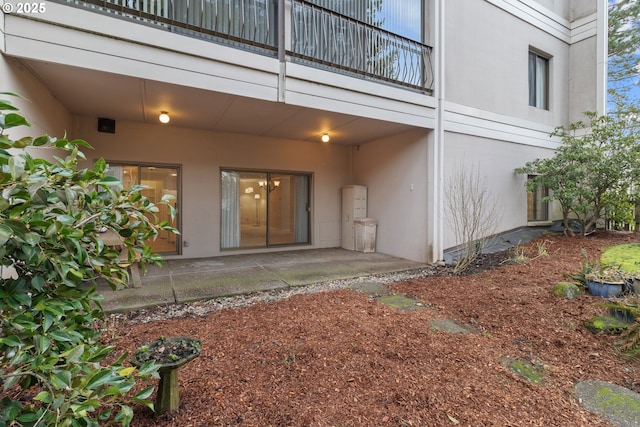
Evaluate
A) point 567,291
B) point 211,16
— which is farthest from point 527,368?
point 211,16

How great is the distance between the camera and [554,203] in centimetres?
873

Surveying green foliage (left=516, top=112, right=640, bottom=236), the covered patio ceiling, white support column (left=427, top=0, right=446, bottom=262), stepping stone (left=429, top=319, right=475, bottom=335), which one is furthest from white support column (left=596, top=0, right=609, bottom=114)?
stepping stone (left=429, top=319, right=475, bottom=335)

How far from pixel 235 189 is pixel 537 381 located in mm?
6437

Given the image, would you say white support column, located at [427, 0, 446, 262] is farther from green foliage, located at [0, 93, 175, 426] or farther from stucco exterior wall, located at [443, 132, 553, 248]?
green foliage, located at [0, 93, 175, 426]

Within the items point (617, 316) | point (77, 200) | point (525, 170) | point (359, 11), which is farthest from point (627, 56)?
point (77, 200)

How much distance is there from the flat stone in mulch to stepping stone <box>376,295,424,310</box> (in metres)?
1.73

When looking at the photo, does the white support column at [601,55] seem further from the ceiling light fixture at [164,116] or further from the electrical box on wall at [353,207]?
the ceiling light fixture at [164,116]

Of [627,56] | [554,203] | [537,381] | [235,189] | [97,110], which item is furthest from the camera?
[627,56]

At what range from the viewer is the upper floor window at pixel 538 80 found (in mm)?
8641

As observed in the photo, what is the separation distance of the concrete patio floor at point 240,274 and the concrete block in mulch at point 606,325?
2.89 metres

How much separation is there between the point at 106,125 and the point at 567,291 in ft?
26.6

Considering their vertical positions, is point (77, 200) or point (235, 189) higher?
point (235, 189)

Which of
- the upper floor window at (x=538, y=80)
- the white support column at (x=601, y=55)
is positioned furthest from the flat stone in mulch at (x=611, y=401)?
the white support column at (x=601, y=55)

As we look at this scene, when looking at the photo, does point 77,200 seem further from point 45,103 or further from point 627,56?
point 627,56
